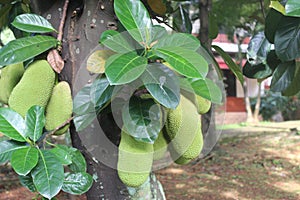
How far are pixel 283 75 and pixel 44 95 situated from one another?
483mm

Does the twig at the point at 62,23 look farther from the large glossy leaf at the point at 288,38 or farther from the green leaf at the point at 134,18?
the large glossy leaf at the point at 288,38

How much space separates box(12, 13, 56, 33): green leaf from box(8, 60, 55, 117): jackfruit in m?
0.05

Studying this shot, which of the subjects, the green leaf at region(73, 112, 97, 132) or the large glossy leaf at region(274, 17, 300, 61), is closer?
the green leaf at region(73, 112, 97, 132)

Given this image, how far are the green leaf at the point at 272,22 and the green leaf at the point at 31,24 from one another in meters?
0.40

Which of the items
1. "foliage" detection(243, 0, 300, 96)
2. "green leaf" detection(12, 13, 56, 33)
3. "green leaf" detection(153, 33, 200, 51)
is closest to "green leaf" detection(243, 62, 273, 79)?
"foliage" detection(243, 0, 300, 96)

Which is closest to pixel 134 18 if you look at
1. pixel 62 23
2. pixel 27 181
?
pixel 62 23

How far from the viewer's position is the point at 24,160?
0.42 metres

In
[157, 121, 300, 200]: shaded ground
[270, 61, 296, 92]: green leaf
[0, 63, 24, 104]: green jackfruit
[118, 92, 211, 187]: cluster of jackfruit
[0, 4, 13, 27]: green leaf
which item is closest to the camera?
[118, 92, 211, 187]: cluster of jackfruit

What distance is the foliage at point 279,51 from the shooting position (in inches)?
24.5

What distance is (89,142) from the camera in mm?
556

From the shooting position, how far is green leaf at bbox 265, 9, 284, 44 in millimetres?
654

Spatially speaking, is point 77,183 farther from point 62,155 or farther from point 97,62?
point 97,62

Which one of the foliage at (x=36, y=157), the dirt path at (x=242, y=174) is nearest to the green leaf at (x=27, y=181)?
the foliage at (x=36, y=157)

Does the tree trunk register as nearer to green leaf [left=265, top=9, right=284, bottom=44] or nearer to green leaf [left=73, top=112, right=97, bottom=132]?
green leaf [left=73, top=112, right=97, bottom=132]
